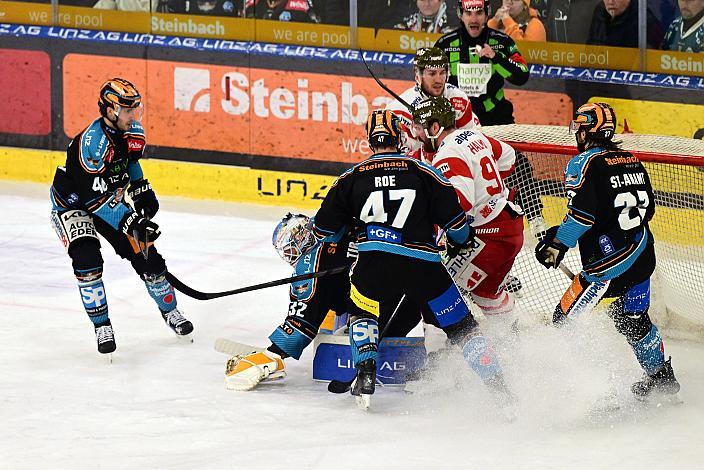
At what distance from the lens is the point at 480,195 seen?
571cm

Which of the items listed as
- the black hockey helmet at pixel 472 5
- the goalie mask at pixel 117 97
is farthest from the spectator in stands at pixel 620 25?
the goalie mask at pixel 117 97

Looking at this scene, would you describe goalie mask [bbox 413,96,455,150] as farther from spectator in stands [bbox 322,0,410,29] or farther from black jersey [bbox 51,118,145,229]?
spectator in stands [bbox 322,0,410,29]

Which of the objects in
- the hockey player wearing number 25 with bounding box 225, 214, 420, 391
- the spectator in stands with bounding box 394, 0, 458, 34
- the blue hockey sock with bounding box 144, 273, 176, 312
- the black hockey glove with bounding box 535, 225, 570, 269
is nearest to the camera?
the black hockey glove with bounding box 535, 225, 570, 269

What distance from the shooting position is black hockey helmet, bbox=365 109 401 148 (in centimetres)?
517

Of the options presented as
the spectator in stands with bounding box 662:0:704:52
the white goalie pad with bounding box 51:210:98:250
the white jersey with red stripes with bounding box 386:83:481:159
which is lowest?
the white goalie pad with bounding box 51:210:98:250

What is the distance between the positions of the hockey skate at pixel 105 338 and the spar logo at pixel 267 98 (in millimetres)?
3224

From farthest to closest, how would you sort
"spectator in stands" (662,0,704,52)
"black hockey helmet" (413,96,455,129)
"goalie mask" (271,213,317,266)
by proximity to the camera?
"spectator in stands" (662,0,704,52) → "goalie mask" (271,213,317,266) → "black hockey helmet" (413,96,455,129)

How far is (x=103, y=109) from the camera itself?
234 inches

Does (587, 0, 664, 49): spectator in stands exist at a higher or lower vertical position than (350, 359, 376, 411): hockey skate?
higher

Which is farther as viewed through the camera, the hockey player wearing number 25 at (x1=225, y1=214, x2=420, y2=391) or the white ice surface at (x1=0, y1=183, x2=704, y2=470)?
the hockey player wearing number 25 at (x1=225, y1=214, x2=420, y2=391)

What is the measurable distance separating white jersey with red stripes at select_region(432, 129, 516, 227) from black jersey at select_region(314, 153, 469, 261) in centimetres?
36

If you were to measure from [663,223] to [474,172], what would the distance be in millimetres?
1423

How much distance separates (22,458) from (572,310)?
83.9 inches

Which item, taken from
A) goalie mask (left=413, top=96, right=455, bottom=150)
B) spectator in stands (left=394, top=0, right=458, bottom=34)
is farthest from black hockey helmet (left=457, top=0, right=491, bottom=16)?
goalie mask (left=413, top=96, right=455, bottom=150)
